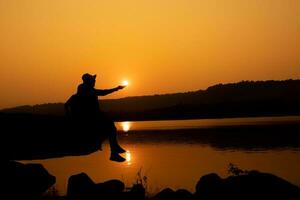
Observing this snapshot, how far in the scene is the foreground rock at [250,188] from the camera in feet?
71.6

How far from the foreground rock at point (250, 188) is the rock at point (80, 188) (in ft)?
17.4

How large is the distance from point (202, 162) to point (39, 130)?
44.6m

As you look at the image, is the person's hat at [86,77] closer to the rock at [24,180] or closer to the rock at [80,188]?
the rock at [24,180]

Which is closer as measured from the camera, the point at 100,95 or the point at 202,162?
the point at 100,95

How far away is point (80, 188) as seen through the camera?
24.1 meters

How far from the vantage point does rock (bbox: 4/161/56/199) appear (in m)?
19.8

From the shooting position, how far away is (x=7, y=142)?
58.1 feet

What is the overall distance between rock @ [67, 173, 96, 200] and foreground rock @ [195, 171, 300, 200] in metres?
5.30

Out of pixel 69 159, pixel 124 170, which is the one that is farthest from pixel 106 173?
pixel 69 159

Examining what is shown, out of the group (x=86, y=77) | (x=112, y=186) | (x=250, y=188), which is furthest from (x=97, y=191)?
(x=86, y=77)

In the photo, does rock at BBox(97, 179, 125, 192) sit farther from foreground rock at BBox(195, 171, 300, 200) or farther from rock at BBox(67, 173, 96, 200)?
foreground rock at BBox(195, 171, 300, 200)

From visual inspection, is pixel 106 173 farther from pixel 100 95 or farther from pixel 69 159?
pixel 100 95

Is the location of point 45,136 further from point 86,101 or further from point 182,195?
point 182,195

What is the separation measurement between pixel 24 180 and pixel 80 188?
4.35 meters
